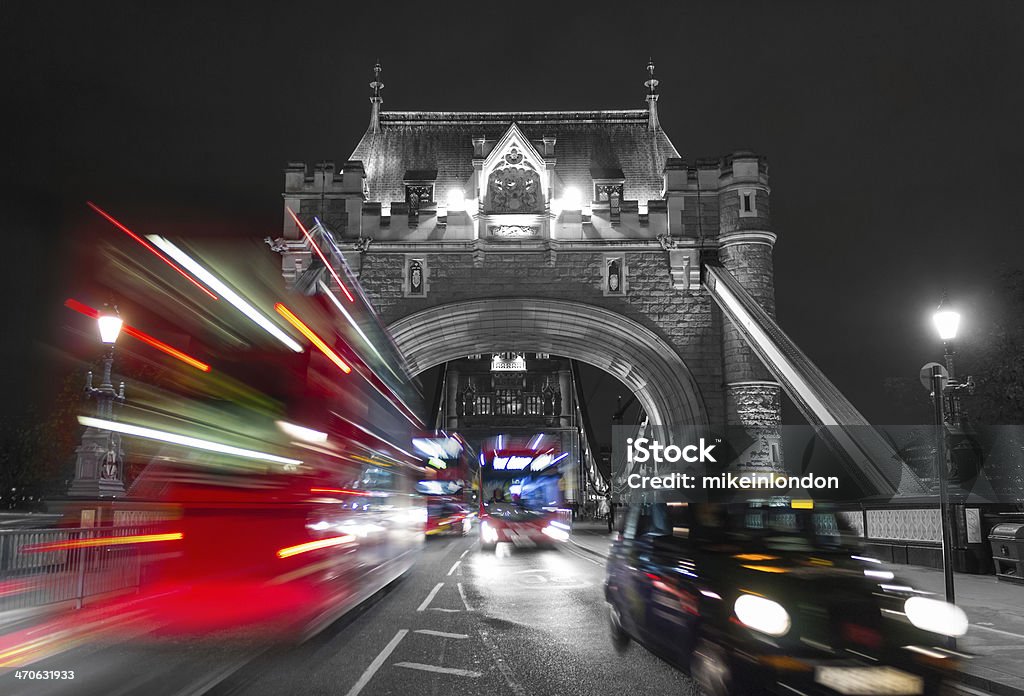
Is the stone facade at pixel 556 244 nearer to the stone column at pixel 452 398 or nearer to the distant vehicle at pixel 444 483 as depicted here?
the distant vehicle at pixel 444 483

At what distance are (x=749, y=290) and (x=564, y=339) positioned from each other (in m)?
6.97

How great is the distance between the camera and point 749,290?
2717cm

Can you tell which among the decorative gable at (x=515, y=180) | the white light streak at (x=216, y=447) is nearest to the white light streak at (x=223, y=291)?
the white light streak at (x=216, y=447)

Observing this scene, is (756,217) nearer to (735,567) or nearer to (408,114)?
(408,114)

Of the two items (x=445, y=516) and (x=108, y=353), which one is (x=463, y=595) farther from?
(x=445, y=516)

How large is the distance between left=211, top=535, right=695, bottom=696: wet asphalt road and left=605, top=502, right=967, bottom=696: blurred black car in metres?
0.59

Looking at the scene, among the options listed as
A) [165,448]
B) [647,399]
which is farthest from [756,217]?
[165,448]

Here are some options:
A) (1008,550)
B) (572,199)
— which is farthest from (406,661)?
(572,199)

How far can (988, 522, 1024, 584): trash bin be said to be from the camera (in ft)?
40.0

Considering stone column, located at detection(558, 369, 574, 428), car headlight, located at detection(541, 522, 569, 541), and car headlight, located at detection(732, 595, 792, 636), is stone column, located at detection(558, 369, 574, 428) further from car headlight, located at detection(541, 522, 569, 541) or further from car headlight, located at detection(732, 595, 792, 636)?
car headlight, located at detection(732, 595, 792, 636)

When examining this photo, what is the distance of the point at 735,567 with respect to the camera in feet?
17.9

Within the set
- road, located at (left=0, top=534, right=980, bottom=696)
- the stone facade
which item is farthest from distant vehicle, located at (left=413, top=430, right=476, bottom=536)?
road, located at (left=0, top=534, right=980, bottom=696)

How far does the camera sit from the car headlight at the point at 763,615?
16.1ft

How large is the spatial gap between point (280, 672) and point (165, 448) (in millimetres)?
3090
